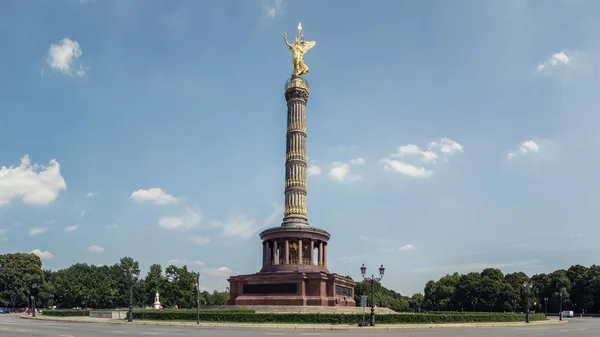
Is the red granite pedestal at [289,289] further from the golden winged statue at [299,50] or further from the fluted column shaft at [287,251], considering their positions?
the golden winged statue at [299,50]

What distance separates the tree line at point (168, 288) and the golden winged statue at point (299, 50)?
132 feet

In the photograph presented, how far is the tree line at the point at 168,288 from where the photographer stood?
8312 centimetres

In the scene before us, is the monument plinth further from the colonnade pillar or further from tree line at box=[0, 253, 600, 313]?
tree line at box=[0, 253, 600, 313]

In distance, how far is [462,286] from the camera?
96625 millimetres

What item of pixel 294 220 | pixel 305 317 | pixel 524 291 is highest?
pixel 294 220

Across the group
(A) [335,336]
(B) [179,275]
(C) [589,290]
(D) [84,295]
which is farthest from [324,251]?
(C) [589,290]

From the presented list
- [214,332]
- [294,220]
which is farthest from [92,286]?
[214,332]

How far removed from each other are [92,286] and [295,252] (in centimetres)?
4422

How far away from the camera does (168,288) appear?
8281 centimetres

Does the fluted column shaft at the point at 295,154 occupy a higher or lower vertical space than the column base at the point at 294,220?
higher

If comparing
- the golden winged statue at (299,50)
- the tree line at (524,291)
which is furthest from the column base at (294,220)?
the tree line at (524,291)

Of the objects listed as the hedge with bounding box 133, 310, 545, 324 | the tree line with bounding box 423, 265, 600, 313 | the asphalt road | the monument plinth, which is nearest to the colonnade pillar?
the monument plinth

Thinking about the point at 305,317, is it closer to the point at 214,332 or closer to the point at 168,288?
the point at 214,332

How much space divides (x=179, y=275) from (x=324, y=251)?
37.1 m
